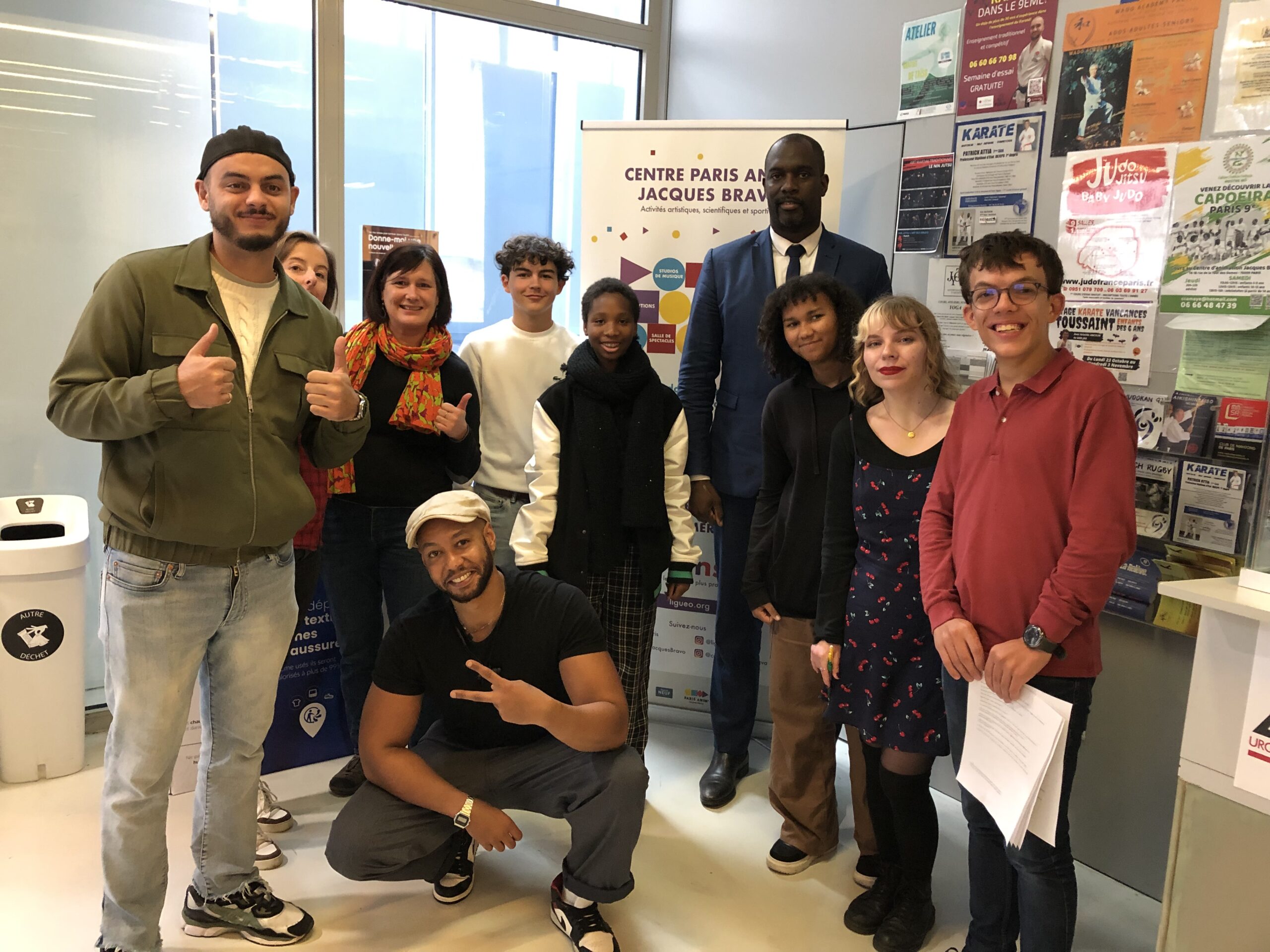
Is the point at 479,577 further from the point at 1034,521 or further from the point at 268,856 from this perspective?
the point at 1034,521

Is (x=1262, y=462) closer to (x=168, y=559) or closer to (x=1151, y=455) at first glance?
(x=1151, y=455)

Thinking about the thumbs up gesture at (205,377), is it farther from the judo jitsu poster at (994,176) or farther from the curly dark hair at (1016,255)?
the judo jitsu poster at (994,176)

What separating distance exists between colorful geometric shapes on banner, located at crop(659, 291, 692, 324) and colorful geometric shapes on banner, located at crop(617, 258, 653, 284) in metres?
0.11

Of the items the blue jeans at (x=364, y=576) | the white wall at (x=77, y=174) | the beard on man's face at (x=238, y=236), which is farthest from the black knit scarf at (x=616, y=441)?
the white wall at (x=77, y=174)

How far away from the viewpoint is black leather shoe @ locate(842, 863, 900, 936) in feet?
7.30

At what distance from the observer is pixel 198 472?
180cm

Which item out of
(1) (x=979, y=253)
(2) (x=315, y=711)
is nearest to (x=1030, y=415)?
(1) (x=979, y=253)

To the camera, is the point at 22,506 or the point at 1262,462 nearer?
the point at 1262,462

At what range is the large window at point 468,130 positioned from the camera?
3584 mm

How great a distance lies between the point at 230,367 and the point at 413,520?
575 millimetres

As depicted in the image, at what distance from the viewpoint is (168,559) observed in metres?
1.82

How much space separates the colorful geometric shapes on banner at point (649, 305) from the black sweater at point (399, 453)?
3.11ft

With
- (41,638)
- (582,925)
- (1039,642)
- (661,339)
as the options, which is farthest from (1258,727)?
(41,638)

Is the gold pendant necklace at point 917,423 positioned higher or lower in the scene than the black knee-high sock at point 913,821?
higher
